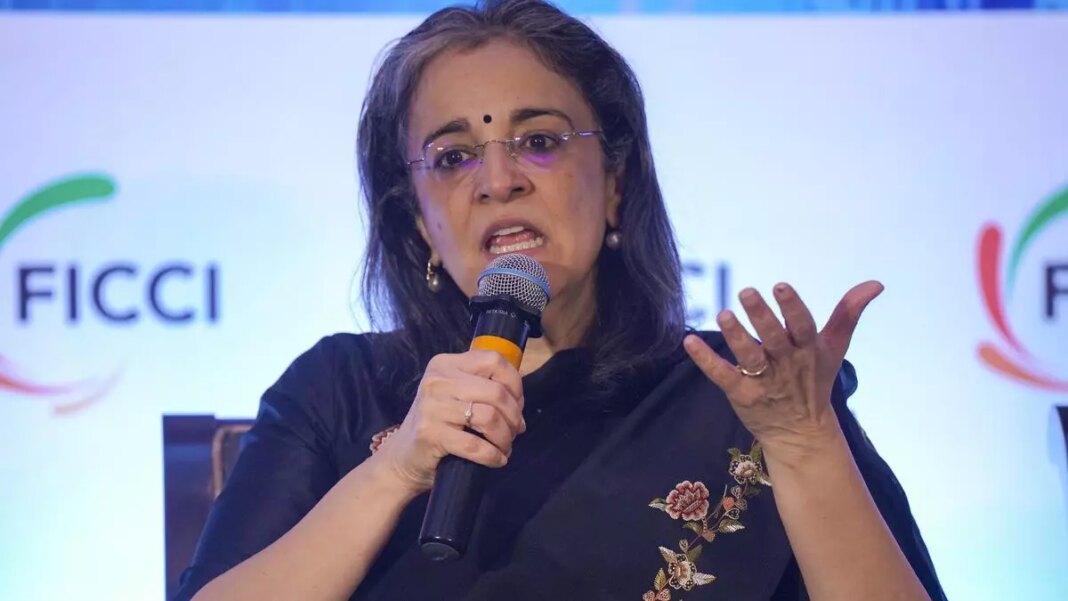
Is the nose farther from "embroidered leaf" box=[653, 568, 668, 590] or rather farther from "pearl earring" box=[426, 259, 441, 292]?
"embroidered leaf" box=[653, 568, 668, 590]

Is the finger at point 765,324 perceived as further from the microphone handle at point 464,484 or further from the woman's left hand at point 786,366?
the microphone handle at point 464,484

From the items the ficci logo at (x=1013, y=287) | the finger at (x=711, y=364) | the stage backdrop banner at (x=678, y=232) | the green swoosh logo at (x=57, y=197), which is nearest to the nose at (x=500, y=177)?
the finger at (x=711, y=364)

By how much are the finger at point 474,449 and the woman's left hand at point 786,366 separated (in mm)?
235

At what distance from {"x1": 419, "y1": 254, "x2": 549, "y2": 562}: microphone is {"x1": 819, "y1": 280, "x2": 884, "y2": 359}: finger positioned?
0.34m

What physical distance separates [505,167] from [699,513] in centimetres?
56

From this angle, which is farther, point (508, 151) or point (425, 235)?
point (425, 235)

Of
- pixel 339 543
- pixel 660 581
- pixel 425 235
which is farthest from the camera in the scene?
pixel 425 235

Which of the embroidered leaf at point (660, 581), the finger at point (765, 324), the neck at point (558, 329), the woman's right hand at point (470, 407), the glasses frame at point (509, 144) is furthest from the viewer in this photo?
the neck at point (558, 329)

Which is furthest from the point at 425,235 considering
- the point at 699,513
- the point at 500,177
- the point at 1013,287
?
the point at 1013,287

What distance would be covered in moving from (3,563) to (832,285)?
1749 mm

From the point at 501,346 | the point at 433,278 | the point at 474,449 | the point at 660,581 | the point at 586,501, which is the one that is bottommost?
the point at 660,581

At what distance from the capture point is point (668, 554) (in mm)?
1670

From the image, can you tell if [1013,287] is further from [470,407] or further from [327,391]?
[470,407]

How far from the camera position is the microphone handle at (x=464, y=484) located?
1264mm
